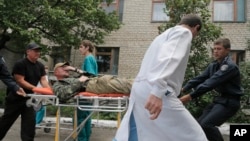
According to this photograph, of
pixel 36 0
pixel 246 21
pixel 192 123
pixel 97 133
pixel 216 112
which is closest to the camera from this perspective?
pixel 192 123

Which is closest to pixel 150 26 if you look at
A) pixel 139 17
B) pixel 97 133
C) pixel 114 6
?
pixel 139 17

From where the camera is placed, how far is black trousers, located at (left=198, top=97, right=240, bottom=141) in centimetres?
450

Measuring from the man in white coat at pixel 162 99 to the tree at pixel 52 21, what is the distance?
905cm

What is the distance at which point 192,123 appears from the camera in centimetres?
301

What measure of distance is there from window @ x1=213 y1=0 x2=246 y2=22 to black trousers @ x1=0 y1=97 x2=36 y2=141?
12485mm

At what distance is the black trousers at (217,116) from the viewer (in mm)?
4500

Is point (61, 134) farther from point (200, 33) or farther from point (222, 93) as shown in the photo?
point (200, 33)

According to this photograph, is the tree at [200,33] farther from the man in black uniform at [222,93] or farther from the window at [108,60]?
the window at [108,60]

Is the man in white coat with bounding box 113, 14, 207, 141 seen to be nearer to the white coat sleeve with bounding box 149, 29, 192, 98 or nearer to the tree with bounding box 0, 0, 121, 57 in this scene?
the white coat sleeve with bounding box 149, 29, 192, 98

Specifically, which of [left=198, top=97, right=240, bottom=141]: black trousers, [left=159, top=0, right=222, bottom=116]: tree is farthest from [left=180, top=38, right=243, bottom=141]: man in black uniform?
[left=159, top=0, right=222, bottom=116]: tree

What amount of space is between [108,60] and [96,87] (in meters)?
12.9

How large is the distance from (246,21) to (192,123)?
13843mm

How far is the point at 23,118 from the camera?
5266 millimetres

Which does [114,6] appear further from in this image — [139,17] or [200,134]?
[200,134]
